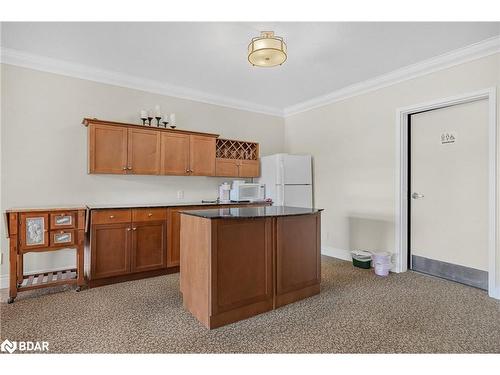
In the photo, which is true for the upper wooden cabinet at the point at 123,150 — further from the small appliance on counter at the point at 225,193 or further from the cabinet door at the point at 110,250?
the small appliance on counter at the point at 225,193

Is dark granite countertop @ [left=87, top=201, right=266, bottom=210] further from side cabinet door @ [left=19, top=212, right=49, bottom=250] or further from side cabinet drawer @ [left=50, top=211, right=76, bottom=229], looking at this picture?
side cabinet door @ [left=19, top=212, right=49, bottom=250]

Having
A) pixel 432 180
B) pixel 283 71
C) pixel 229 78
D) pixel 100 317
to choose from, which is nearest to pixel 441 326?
pixel 432 180

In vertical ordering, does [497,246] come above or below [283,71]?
below

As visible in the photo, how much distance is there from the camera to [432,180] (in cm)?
360

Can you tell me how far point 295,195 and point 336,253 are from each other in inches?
45.5

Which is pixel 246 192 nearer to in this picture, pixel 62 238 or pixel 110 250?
pixel 110 250

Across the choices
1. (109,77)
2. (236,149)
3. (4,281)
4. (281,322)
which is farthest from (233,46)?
(4,281)

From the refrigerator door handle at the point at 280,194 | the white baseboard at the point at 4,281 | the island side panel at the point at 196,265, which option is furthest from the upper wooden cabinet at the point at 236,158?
the white baseboard at the point at 4,281

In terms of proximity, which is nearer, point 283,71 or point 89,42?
point 89,42

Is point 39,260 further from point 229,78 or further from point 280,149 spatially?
point 280,149

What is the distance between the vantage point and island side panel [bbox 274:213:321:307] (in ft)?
8.77

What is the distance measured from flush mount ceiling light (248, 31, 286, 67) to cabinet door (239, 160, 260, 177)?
2.25 metres

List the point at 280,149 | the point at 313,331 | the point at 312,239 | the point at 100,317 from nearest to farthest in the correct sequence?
1. the point at 313,331
2. the point at 100,317
3. the point at 312,239
4. the point at 280,149

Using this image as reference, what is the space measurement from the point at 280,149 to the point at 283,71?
6.53 ft
